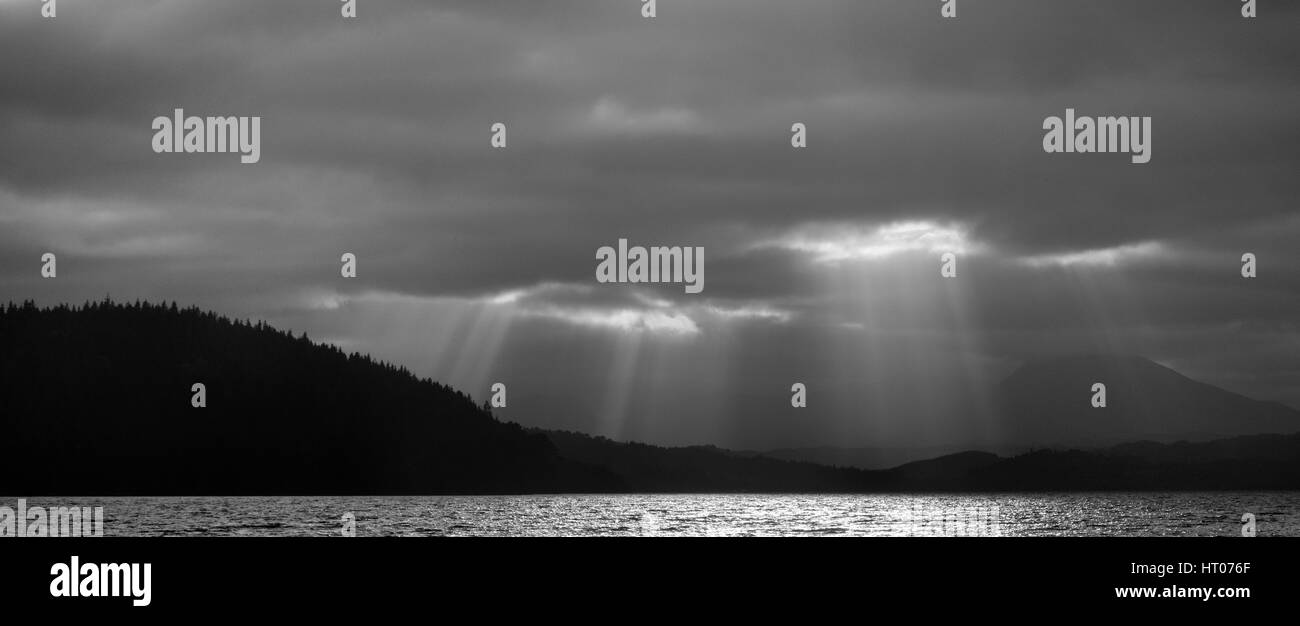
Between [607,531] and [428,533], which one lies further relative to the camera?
[607,531]
